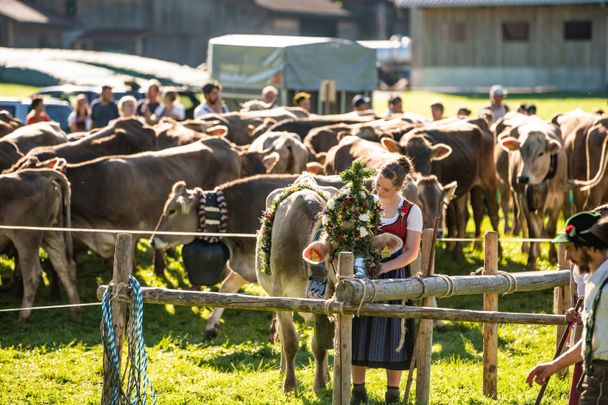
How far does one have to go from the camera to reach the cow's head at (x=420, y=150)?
14.9 meters

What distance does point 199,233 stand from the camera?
35.6ft

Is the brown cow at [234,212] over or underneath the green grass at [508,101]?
underneath

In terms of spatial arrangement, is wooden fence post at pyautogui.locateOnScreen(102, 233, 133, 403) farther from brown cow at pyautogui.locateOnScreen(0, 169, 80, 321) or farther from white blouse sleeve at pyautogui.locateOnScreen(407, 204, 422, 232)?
brown cow at pyautogui.locateOnScreen(0, 169, 80, 321)

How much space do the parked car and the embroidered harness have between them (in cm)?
1292

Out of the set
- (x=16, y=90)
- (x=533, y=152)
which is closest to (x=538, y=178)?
(x=533, y=152)

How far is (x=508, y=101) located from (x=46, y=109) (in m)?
20.5

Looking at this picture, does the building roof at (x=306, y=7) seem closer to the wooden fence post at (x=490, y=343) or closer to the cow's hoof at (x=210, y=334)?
the cow's hoof at (x=210, y=334)

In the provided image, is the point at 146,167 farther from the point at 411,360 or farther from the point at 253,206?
the point at 411,360

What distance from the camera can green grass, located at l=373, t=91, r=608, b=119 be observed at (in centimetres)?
3703

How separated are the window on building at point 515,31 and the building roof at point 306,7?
20.7 m

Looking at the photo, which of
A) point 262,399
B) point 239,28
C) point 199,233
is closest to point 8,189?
point 199,233

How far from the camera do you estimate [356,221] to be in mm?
7781

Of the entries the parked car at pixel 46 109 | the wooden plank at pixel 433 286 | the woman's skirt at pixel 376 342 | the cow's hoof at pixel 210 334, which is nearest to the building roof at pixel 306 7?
the parked car at pixel 46 109

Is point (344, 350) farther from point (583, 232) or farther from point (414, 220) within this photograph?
point (583, 232)
